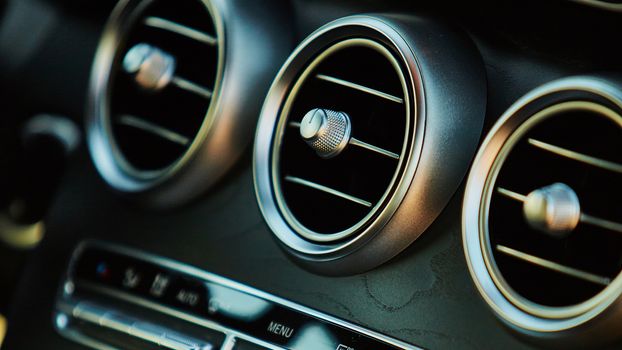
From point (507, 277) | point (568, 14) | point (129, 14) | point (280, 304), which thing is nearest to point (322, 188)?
point (280, 304)

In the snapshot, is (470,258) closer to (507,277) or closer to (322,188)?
(507,277)

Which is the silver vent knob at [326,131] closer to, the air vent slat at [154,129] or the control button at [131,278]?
the air vent slat at [154,129]

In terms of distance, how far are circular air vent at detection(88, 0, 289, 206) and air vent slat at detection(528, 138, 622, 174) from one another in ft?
1.60

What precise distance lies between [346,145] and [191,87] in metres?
0.34

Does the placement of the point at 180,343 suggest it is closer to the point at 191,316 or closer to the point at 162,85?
the point at 191,316

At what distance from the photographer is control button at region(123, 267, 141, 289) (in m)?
1.38

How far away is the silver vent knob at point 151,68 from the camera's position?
4.46 feet

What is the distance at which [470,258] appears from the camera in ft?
3.45

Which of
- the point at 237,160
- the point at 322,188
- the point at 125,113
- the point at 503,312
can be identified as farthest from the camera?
the point at 125,113

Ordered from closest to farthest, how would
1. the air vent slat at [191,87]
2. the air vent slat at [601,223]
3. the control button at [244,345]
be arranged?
the air vent slat at [601,223]
the control button at [244,345]
the air vent slat at [191,87]

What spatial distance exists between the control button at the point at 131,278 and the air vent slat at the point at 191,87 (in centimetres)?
34

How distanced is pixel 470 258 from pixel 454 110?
0.21 m

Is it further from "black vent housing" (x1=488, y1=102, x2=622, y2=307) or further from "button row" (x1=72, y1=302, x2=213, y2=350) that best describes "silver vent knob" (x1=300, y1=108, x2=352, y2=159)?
"button row" (x1=72, y1=302, x2=213, y2=350)

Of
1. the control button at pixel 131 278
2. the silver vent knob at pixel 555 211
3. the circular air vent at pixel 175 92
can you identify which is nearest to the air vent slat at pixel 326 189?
the circular air vent at pixel 175 92
